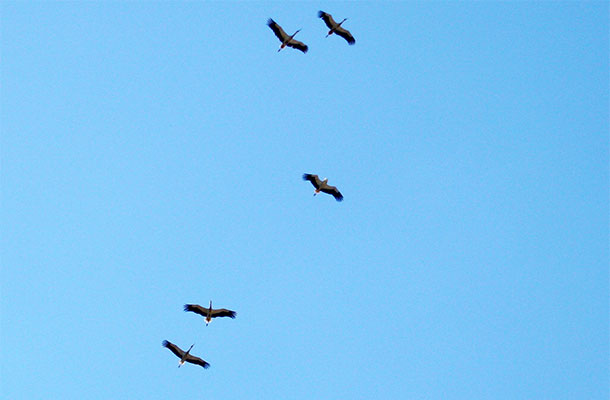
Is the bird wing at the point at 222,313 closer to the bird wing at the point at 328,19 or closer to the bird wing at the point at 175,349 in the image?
the bird wing at the point at 175,349

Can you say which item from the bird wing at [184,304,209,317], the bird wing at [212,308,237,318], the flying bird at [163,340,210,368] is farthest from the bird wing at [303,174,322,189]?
the flying bird at [163,340,210,368]

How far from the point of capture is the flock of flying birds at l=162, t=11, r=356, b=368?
121 feet

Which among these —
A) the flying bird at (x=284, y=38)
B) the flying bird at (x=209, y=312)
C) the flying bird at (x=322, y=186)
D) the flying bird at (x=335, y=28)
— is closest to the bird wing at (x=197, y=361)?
the flying bird at (x=209, y=312)

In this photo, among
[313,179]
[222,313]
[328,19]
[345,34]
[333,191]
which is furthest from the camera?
[333,191]

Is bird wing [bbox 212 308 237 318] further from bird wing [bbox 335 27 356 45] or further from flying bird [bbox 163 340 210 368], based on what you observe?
bird wing [bbox 335 27 356 45]

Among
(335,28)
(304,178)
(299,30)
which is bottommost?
(304,178)

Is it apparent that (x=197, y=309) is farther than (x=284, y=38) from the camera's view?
No

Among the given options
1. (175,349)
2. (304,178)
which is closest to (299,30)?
(304,178)

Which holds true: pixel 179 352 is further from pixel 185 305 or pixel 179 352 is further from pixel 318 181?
pixel 318 181

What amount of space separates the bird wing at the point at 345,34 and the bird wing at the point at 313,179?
8667 mm

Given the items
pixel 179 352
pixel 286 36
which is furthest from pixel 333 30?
pixel 179 352

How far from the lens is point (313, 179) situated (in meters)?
39.5

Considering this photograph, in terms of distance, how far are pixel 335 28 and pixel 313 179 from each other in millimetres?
9353

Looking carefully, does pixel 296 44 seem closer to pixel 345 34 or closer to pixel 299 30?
pixel 299 30
